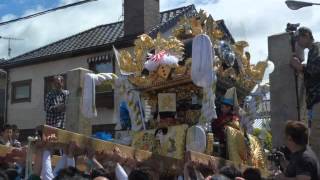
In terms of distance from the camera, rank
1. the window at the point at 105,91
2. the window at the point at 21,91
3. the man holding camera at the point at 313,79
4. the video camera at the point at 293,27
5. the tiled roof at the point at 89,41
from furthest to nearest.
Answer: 1. the window at the point at 21,91
2. the tiled roof at the point at 89,41
3. the window at the point at 105,91
4. the video camera at the point at 293,27
5. the man holding camera at the point at 313,79

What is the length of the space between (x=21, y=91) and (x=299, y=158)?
2302cm

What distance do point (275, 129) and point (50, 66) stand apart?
19.0 metres

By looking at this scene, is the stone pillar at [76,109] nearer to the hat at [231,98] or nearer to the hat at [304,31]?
the hat at [231,98]

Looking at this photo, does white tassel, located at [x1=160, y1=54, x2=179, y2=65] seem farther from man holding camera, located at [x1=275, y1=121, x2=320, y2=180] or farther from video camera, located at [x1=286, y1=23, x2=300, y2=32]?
man holding camera, located at [x1=275, y1=121, x2=320, y2=180]

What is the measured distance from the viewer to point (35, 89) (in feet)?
83.1

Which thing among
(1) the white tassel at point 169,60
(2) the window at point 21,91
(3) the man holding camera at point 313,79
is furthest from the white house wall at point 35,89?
(3) the man holding camera at point 313,79

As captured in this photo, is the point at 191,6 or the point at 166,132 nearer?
the point at 166,132

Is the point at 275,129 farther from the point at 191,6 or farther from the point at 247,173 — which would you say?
the point at 191,6

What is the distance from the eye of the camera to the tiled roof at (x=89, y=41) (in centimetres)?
2280

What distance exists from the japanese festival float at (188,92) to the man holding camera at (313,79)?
1.48m

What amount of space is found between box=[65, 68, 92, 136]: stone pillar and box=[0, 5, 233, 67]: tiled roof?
12401mm

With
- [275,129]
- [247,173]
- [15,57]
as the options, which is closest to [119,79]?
[275,129]

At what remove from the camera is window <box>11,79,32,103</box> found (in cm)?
2572

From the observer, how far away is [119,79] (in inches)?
378
